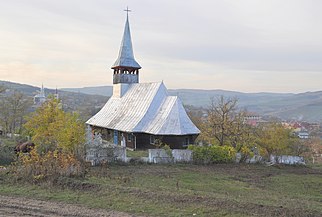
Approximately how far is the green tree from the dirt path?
25.6 feet

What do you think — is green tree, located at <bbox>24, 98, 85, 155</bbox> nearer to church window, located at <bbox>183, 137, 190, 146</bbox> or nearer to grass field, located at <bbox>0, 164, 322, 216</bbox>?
grass field, located at <bbox>0, 164, 322, 216</bbox>

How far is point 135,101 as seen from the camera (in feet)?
100

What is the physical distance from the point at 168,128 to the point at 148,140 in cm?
219

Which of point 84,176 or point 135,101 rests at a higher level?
point 135,101

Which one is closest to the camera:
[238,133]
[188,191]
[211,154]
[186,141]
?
[188,191]

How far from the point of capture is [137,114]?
28.5 meters

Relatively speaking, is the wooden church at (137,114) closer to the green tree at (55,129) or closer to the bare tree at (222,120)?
the bare tree at (222,120)

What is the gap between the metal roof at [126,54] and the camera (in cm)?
3417

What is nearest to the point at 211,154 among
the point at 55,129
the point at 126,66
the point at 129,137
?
the point at 129,137

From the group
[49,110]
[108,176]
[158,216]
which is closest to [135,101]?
[49,110]

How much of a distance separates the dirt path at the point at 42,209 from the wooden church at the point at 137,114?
48.1ft

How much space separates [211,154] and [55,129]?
9.20 metres

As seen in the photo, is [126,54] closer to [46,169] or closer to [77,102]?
[46,169]

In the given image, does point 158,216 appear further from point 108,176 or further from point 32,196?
point 108,176
